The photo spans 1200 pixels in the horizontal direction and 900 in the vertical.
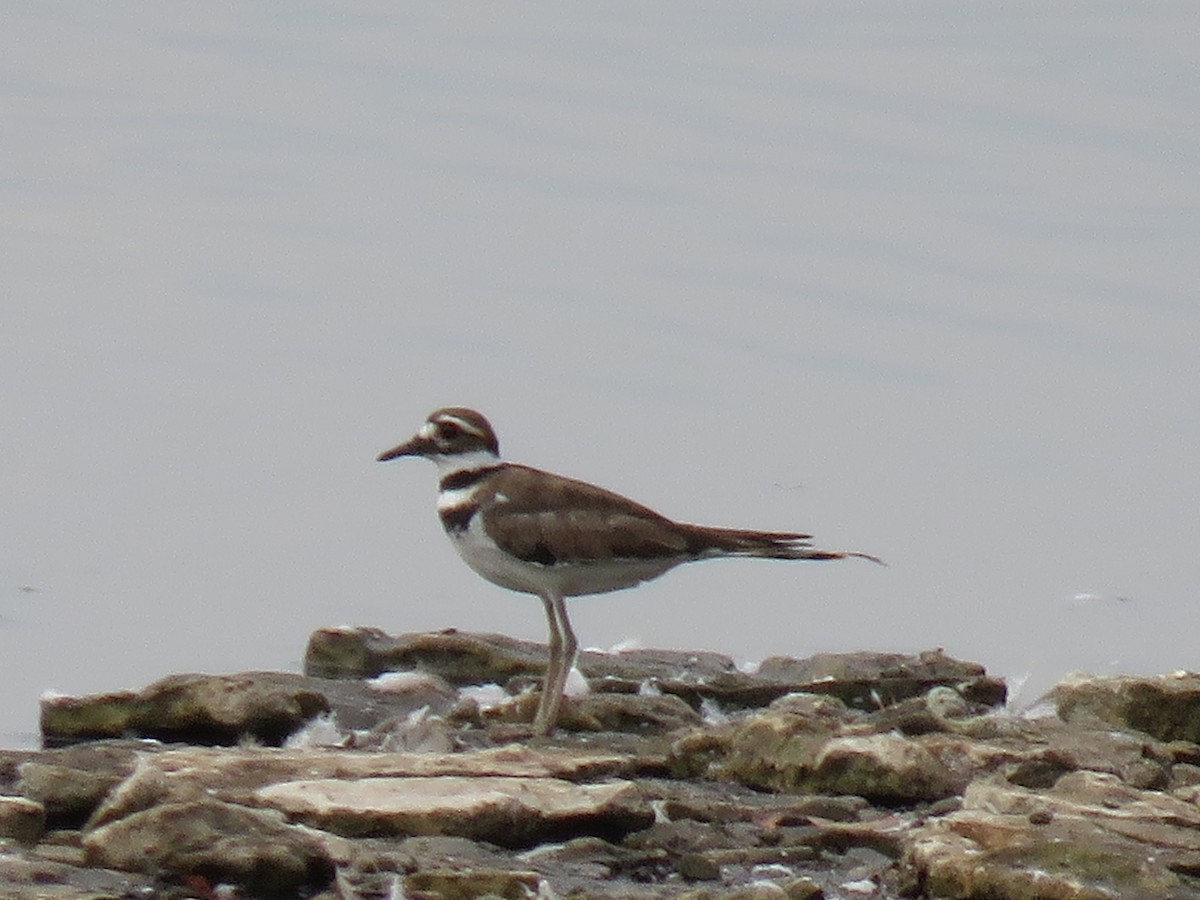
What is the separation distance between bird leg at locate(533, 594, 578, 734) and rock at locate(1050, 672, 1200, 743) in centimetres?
177

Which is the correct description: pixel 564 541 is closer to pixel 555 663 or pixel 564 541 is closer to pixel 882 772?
pixel 555 663

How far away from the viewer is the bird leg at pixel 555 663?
9.69 metres

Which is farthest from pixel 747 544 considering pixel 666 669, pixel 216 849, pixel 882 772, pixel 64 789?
pixel 216 849

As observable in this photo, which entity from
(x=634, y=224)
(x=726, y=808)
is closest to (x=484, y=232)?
(x=634, y=224)

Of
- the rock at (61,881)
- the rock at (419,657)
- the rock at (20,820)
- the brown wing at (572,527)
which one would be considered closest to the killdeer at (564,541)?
the brown wing at (572,527)

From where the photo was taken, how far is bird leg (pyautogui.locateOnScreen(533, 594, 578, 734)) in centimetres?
969

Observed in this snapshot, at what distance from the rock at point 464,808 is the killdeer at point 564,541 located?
1926mm

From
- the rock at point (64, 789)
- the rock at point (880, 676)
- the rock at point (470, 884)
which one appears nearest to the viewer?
the rock at point (470, 884)

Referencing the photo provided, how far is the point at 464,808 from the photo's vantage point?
7.73 meters

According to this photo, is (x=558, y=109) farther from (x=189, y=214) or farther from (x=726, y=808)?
(x=726, y=808)

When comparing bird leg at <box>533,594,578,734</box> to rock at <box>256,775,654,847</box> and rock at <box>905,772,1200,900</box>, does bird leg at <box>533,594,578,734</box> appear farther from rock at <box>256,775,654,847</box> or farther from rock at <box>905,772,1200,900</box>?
rock at <box>905,772,1200,900</box>

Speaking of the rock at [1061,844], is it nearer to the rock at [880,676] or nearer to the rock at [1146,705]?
the rock at [1146,705]

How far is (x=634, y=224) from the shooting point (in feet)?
88.6

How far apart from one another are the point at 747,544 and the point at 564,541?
0.71 m
